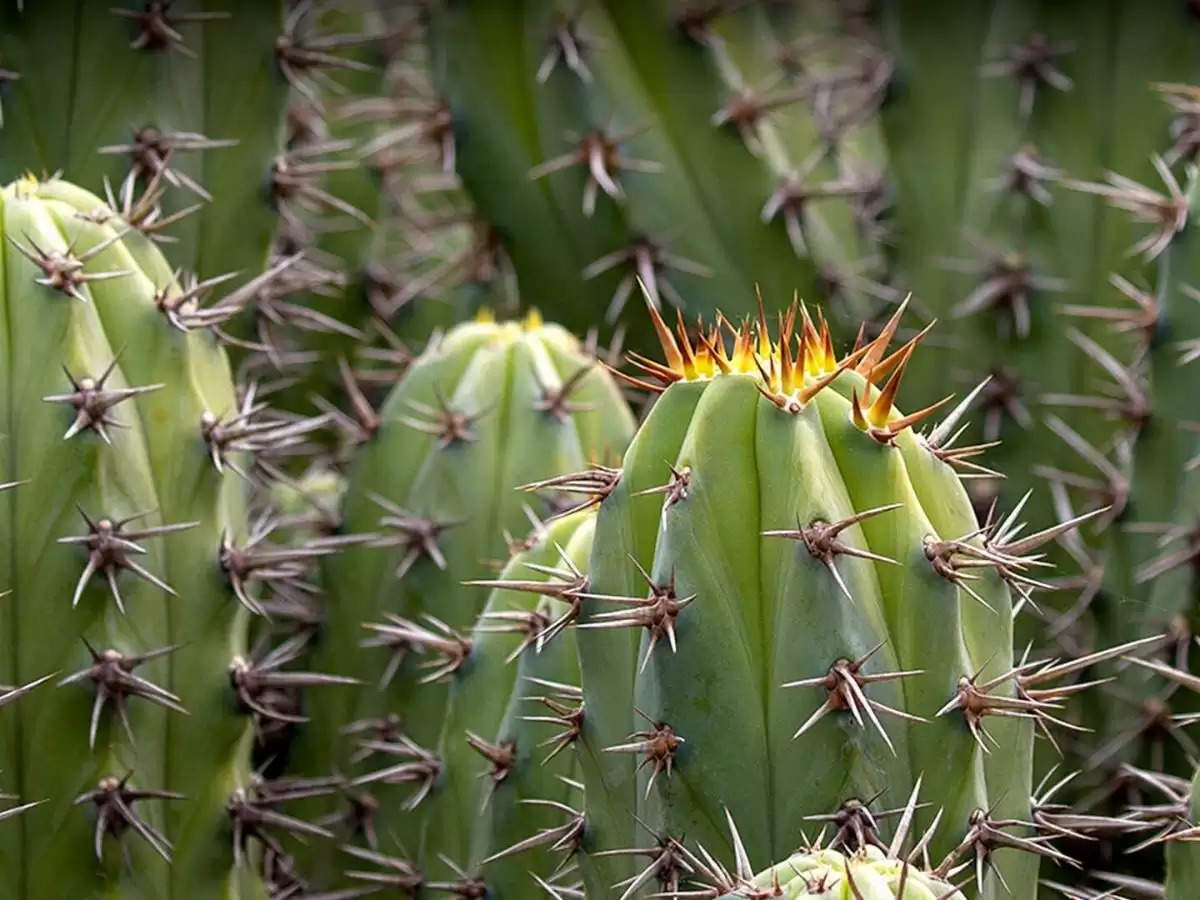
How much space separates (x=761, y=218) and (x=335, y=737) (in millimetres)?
1085

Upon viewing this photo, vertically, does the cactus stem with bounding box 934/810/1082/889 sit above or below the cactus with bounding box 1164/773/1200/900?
above

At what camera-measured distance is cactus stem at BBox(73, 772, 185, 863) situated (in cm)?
201

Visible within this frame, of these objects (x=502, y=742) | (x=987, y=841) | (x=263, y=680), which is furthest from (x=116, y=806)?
(x=987, y=841)

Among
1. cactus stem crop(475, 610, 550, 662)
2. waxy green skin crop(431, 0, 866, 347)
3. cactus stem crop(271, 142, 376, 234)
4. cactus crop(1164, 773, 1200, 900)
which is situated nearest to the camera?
cactus crop(1164, 773, 1200, 900)

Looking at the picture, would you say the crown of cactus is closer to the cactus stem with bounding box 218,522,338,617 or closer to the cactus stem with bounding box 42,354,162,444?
the cactus stem with bounding box 218,522,338,617

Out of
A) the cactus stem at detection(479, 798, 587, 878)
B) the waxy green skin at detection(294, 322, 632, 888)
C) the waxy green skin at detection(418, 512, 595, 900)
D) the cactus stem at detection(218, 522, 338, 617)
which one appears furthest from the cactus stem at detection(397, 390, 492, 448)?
the cactus stem at detection(479, 798, 587, 878)

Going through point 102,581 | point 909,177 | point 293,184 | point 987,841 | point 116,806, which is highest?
point 293,184

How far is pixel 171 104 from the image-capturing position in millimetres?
2594

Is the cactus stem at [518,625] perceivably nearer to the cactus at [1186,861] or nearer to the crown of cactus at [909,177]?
the cactus at [1186,861]

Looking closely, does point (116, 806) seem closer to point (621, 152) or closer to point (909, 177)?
point (621, 152)

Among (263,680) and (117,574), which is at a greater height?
(117,574)

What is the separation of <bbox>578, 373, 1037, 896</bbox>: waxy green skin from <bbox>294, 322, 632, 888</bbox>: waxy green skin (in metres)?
0.66

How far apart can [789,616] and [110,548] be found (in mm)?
794

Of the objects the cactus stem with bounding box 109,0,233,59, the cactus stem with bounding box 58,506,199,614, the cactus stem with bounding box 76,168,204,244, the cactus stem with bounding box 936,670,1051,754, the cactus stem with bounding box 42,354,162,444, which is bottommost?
the cactus stem with bounding box 936,670,1051,754
